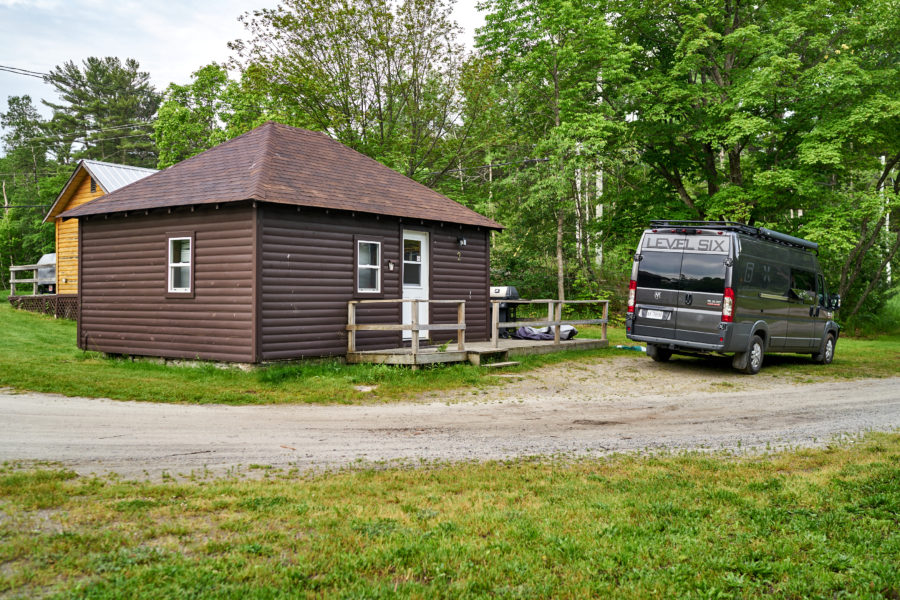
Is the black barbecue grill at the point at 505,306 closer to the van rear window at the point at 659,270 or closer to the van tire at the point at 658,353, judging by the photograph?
the van tire at the point at 658,353

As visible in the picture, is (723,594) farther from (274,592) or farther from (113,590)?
(113,590)

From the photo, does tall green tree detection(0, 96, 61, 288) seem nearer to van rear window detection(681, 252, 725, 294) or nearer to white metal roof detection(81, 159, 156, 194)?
white metal roof detection(81, 159, 156, 194)

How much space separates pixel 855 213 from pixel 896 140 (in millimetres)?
3830

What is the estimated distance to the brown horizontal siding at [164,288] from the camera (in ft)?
40.3

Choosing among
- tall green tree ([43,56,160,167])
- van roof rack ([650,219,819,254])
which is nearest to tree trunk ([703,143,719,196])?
van roof rack ([650,219,819,254])

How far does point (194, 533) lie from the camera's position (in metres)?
4.03

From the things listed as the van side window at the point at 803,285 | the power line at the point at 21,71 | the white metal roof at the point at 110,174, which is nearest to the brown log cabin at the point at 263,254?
the van side window at the point at 803,285

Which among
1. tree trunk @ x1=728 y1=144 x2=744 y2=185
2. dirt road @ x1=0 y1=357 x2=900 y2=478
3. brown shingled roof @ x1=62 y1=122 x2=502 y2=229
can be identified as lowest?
dirt road @ x1=0 y1=357 x2=900 y2=478

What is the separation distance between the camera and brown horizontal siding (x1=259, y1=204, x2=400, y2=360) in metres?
12.3

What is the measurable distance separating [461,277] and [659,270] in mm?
5177

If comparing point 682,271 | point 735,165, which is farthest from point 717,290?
point 735,165

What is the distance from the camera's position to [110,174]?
1024 inches

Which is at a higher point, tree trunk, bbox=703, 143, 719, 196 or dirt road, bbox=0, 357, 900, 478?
tree trunk, bbox=703, 143, 719, 196

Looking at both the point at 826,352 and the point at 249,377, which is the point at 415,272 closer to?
the point at 249,377
